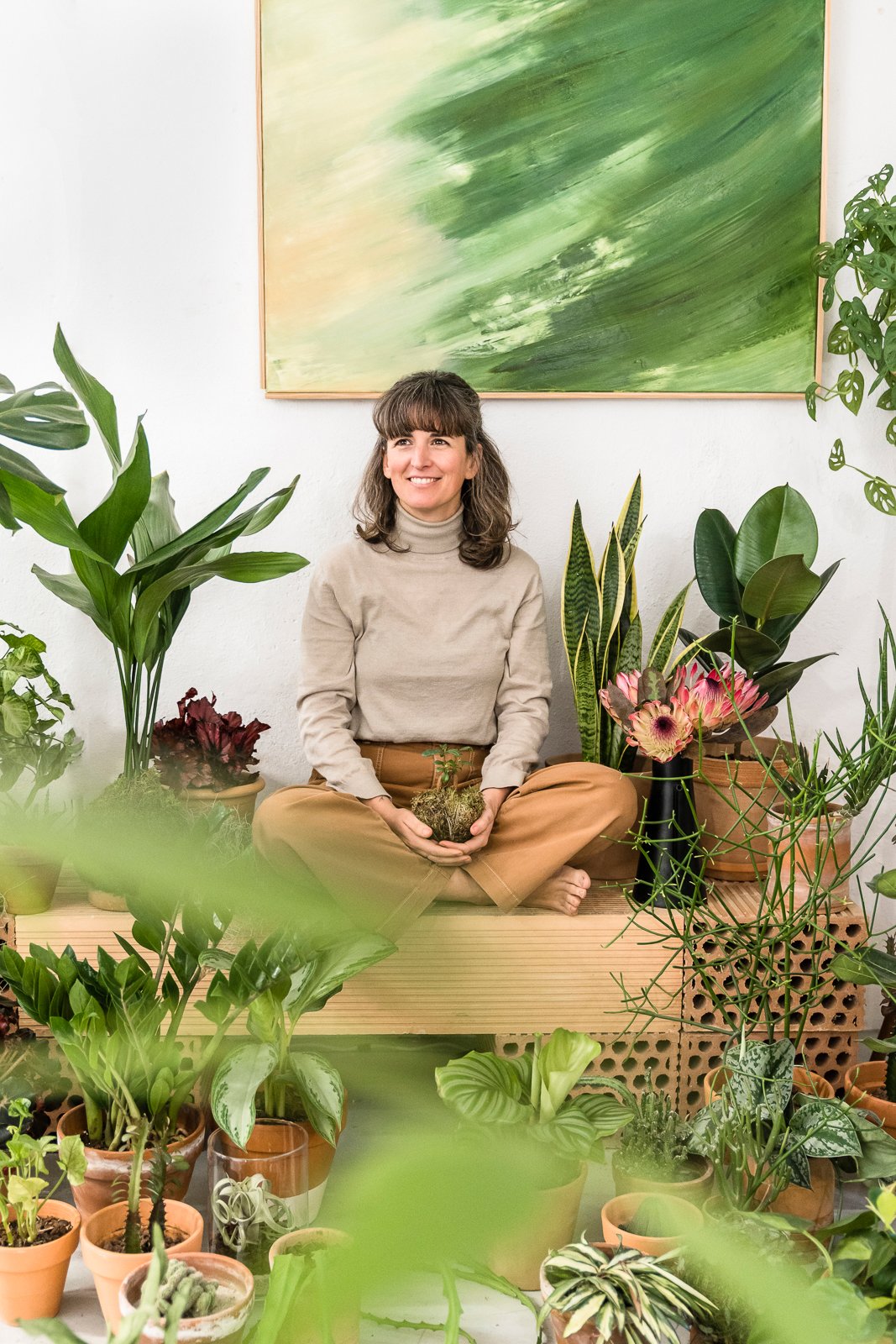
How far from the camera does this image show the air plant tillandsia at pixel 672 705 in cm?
158

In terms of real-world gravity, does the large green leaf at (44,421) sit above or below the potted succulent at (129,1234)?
above

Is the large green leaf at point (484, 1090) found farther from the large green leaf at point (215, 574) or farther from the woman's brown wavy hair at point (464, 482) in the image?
the woman's brown wavy hair at point (464, 482)

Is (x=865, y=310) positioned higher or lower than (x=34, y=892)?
higher

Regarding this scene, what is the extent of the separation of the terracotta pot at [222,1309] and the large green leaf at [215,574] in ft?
3.03

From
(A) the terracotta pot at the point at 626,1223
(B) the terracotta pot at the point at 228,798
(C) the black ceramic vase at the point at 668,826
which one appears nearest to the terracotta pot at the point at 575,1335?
(A) the terracotta pot at the point at 626,1223

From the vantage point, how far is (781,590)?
71.1 inches

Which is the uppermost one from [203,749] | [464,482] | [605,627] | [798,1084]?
[464,482]

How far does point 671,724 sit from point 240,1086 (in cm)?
78

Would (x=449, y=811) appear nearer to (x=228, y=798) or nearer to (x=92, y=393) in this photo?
(x=228, y=798)

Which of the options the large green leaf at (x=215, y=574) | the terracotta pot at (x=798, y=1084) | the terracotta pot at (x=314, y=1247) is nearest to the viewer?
the terracotta pot at (x=314, y=1247)

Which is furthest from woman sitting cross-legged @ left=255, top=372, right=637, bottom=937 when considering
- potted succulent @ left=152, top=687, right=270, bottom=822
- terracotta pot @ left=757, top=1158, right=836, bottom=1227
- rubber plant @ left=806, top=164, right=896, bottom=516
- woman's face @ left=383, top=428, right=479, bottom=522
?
rubber plant @ left=806, top=164, right=896, bottom=516

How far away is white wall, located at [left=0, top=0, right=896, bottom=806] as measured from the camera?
200cm

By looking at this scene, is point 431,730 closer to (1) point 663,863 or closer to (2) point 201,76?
(1) point 663,863

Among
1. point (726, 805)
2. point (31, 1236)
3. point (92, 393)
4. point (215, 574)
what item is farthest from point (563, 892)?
point (92, 393)
